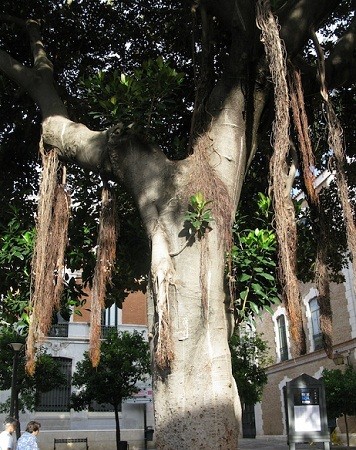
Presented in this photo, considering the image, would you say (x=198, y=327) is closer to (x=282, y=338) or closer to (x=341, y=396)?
(x=341, y=396)

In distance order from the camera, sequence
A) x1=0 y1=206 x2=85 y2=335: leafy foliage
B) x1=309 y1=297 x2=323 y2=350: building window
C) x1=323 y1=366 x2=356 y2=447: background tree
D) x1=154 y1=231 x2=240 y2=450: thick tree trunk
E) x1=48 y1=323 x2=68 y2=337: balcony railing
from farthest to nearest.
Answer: x1=48 y1=323 x2=68 y2=337: balcony railing → x1=309 y1=297 x2=323 y2=350: building window → x1=323 y1=366 x2=356 y2=447: background tree → x1=0 y1=206 x2=85 y2=335: leafy foliage → x1=154 y1=231 x2=240 y2=450: thick tree trunk

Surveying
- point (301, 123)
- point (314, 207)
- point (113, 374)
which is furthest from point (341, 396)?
point (301, 123)

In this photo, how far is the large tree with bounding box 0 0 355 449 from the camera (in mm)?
4629

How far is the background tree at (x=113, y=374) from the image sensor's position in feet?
59.1

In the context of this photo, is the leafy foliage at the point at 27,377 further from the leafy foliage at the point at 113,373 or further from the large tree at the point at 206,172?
the large tree at the point at 206,172

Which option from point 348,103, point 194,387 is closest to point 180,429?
point 194,387

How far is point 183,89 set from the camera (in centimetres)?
858

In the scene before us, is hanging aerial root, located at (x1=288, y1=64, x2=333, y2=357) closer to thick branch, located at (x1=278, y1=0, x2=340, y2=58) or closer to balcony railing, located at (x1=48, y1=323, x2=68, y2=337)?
thick branch, located at (x1=278, y1=0, x2=340, y2=58)

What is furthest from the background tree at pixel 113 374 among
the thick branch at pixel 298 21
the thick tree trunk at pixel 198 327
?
the thick branch at pixel 298 21

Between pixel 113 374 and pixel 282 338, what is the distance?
1202 centimetres

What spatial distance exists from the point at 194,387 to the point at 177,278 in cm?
98

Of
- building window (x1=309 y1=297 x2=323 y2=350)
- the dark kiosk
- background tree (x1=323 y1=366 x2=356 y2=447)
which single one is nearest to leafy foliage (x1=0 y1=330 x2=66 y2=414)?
background tree (x1=323 y1=366 x2=356 y2=447)

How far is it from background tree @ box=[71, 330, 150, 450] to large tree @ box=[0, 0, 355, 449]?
39.2 ft

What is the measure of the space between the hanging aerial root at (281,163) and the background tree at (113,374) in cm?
1353
